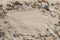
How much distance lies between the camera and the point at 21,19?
1941 mm

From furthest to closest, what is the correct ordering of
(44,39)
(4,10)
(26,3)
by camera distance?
(26,3)
(4,10)
(44,39)

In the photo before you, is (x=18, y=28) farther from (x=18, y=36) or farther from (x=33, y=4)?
(x=33, y=4)

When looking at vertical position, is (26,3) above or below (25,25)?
above

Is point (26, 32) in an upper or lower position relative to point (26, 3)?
lower

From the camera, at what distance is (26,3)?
214 cm

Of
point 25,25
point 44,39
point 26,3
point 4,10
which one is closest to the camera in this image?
point 44,39

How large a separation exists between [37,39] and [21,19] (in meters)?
0.33

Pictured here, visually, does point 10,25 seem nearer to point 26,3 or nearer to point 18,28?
point 18,28

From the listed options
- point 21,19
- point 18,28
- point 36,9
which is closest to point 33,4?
point 36,9

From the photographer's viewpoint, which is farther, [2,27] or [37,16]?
[37,16]

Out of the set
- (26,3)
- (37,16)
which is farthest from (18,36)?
(26,3)

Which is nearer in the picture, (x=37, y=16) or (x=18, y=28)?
(x=18, y=28)

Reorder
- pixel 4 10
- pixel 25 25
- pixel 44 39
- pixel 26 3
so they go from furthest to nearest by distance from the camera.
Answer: pixel 26 3 < pixel 4 10 < pixel 25 25 < pixel 44 39

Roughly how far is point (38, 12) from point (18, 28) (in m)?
0.37
